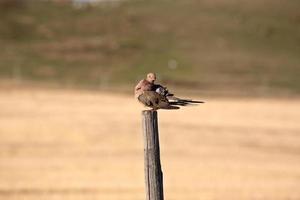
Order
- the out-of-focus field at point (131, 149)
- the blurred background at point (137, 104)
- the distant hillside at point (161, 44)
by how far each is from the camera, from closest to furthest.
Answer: the out-of-focus field at point (131, 149), the blurred background at point (137, 104), the distant hillside at point (161, 44)

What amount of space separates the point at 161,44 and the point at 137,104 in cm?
2641

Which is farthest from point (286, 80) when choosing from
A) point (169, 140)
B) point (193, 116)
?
point (169, 140)

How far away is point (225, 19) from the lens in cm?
6206

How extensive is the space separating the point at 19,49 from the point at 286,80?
1529 centimetres

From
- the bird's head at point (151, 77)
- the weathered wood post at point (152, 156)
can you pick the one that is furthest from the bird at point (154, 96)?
the weathered wood post at point (152, 156)

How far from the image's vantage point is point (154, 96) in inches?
259

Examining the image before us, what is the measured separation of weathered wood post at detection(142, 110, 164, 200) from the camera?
6406 mm

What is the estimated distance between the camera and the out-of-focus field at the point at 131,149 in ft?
53.8

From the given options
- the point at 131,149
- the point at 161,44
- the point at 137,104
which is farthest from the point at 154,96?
the point at 161,44

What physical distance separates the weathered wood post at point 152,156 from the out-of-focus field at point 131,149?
8.65 meters

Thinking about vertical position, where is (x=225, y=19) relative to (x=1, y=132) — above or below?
above

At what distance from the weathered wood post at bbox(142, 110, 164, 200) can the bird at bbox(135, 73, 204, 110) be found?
0.13m

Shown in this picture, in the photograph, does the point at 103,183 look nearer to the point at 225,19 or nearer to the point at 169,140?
the point at 169,140

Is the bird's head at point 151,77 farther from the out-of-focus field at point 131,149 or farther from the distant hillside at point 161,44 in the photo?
the distant hillside at point 161,44
